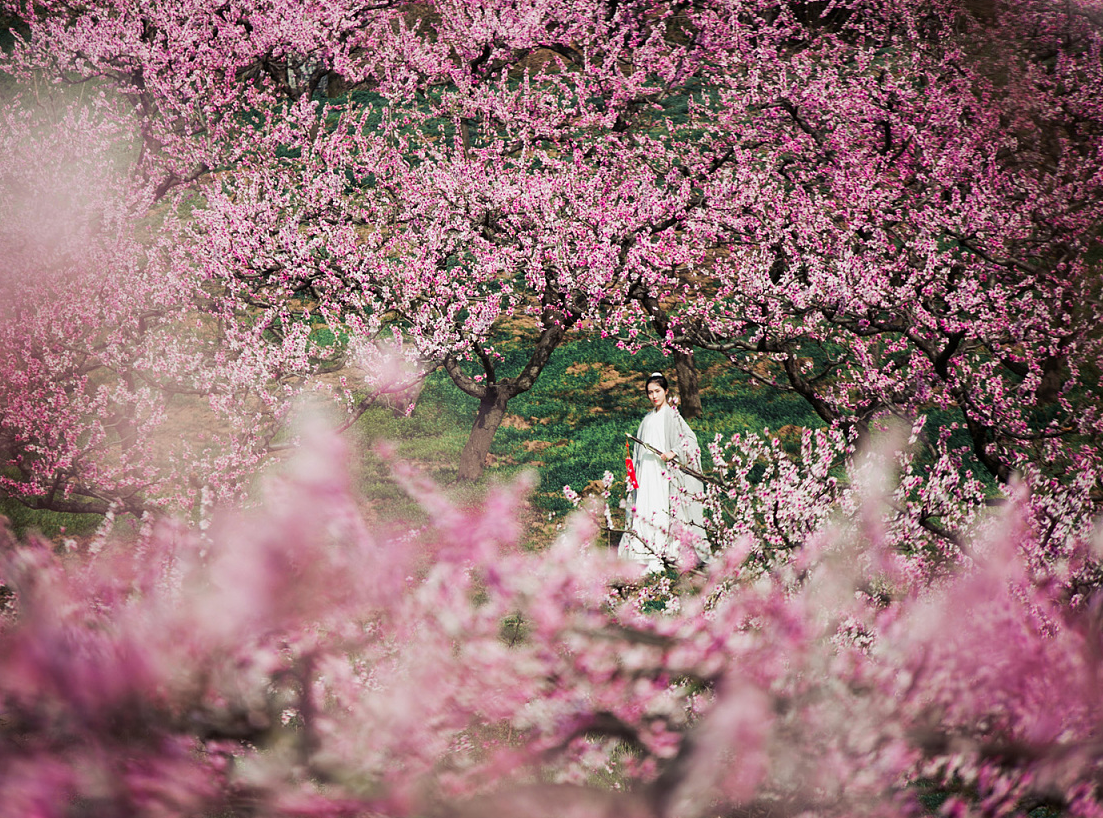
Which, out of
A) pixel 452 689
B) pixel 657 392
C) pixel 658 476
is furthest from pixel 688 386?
pixel 452 689

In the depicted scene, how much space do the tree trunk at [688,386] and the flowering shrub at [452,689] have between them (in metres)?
9.17

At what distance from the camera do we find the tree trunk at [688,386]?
35.9ft

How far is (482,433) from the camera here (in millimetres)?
9672

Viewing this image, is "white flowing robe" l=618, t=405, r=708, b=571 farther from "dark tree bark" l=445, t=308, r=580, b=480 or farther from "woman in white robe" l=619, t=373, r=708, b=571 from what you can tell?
"dark tree bark" l=445, t=308, r=580, b=480

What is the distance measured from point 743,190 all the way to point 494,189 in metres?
3.83

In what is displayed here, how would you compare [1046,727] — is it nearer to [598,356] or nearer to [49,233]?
[598,356]

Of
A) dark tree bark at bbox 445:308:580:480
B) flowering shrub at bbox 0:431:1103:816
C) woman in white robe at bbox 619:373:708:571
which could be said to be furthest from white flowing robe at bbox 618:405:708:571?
flowering shrub at bbox 0:431:1103:816

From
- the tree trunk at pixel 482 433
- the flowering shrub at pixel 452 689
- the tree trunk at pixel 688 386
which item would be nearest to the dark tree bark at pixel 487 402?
the tree trunk at pixel 482 433

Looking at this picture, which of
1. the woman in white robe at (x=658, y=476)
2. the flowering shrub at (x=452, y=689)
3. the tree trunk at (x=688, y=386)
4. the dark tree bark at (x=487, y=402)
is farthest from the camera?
the tree trunk at (x=688, y=386)

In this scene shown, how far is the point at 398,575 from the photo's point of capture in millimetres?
1454

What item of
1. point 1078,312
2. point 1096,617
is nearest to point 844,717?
point 1096,617

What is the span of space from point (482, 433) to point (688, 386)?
3.67 m

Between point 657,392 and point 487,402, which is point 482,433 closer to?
point 487,402

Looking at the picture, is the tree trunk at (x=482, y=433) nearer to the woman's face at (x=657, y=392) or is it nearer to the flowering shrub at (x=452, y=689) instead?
the woman's face at (x=657, y=392)
